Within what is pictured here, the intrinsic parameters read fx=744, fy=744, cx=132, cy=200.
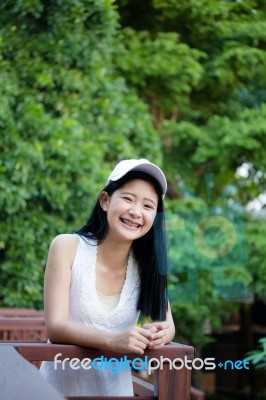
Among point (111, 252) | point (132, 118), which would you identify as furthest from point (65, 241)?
point (132, 118)

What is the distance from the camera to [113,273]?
170 cm

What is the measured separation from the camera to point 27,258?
4.52 metres

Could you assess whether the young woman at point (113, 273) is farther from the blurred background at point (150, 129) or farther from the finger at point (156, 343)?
the blurred background at point (150, 129)

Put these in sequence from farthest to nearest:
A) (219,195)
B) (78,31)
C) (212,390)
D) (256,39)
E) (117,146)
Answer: (212,390)
(219,195)
(256,39)
(117,146)
(78,31)

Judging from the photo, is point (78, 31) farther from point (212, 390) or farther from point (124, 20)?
point (212, 390)

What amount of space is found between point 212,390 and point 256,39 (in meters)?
5.40

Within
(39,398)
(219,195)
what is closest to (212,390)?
(219,195)

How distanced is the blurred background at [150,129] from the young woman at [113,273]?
104 inches

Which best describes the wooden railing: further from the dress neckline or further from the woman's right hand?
the dress neckline

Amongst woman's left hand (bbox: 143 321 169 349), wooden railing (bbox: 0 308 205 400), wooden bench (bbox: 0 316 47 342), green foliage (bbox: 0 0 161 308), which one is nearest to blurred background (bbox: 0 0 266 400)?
green foliage (bbox: 0 0 161 308)

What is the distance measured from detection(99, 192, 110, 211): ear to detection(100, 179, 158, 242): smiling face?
4 cm

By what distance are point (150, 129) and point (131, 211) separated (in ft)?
14.4

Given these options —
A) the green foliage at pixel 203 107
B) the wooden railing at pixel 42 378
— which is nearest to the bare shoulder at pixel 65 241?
the wooden railing at pixel 42 378

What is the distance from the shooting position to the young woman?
1619 millimetres
